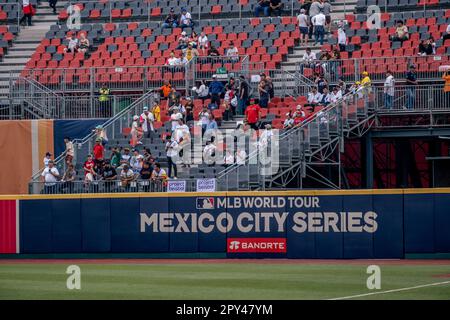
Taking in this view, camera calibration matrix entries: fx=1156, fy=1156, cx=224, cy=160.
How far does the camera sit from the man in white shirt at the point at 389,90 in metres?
34.7

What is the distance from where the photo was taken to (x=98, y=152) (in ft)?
115

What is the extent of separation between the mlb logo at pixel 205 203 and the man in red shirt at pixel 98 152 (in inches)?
203

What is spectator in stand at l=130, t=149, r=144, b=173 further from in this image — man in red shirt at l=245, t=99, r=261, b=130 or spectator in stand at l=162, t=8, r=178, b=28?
spectator in stand at l=162, t=8, r=178, b=28

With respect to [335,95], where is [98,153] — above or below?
below

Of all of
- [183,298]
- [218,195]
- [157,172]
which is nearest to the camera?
[183,298]

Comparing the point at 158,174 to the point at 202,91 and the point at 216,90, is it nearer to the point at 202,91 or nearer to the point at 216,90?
the point at 216,90

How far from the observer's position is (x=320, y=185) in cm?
3812

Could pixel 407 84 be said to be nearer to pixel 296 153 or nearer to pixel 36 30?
pixel 296 153

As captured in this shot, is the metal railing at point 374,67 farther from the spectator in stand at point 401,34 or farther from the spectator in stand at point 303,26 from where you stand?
the spectator in stand at point 303,26

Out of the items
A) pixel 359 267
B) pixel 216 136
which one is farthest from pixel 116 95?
pixel 359 267

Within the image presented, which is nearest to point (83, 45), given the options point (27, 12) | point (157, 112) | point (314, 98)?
point (27, 12)

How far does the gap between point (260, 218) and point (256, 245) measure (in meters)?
0.71

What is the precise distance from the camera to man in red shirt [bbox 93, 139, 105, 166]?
3469 cm

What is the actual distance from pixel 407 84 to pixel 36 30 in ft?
57.9
